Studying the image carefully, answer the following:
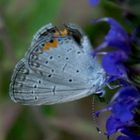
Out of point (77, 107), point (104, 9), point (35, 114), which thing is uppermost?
point (104, 9)

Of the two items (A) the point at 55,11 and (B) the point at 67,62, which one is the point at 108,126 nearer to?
(B) the point at 67,62

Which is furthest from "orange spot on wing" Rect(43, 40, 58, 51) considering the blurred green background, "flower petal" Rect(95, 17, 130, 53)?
the blurred green background

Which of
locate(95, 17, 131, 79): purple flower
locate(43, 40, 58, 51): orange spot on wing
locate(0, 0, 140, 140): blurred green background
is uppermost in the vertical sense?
locate(43, 40, 58, 51): orange spot on wing

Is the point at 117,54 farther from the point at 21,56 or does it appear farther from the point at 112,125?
Answer: the point at 21,56

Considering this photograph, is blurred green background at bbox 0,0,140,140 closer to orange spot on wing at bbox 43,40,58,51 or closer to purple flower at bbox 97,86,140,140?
orange spot on wing at bbox 43,40,58,51

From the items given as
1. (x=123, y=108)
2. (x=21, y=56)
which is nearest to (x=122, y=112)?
(x=123, y=108)

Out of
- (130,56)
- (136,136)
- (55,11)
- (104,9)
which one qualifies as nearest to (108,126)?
(136,136)
